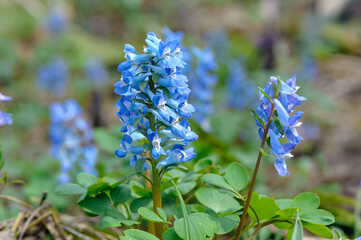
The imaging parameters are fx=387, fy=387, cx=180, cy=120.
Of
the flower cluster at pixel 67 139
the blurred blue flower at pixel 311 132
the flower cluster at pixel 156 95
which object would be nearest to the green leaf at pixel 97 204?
the flower cluster at pixel 156 95

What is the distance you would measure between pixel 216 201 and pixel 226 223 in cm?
→ 16

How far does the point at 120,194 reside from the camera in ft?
4.33

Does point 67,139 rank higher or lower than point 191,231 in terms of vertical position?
higher

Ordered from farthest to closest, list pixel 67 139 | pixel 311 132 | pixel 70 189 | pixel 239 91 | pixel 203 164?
pixel 311 132 → pixel 239 91 → pixel 67 139 → pixel 203 164 → pixel 70 189

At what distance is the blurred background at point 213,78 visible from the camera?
305 cm

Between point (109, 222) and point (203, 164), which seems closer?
point (109, 222)

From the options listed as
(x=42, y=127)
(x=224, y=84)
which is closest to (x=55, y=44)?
(x=42, y=127)

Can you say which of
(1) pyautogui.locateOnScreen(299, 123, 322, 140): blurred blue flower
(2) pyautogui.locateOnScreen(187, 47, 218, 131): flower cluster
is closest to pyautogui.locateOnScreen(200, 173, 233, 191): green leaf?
(2) pyautogui.locateOnScreen(187, 47, 218, 131): flower cluster

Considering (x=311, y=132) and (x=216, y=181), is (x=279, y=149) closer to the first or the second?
(x=216, y=181)

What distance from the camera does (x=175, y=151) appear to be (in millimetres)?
1234

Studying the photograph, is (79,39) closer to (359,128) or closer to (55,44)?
(55,44)

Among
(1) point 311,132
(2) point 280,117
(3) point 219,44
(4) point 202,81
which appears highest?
A: (3) point 219,44

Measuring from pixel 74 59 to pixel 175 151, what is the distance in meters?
6.62

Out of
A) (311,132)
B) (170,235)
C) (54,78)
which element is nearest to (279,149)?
(170,235)
